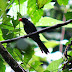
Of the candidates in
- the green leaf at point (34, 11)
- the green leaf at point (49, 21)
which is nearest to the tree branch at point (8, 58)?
the green leaf at point (34, 11)

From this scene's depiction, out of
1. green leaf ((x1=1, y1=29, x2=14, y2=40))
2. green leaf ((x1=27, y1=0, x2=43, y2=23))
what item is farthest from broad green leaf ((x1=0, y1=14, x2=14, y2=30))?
green leaf ((x1=27, y1=0, x2=43, y2=23))

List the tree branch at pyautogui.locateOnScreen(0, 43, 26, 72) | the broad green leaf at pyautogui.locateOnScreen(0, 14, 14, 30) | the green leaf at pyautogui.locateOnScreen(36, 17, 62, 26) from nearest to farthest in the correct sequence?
the tree branch at pyautogui.locateOnScreen(0, 43, 26, 72)
the broad green leaf at pyautogui.locateOnScreen(0, 14, 14, 30)
the green leaf at pyautogui.locateOnScreen(36, 17, 62, 26)

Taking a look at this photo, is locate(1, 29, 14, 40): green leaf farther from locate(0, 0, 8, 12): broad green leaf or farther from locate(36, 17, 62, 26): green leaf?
locate(36, 17, 62, 26): green leaf

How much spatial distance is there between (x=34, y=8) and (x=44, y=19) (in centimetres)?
37

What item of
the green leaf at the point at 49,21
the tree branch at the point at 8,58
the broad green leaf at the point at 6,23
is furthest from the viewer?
the green leaf at the point at 49,21

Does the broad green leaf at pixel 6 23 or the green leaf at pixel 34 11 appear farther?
the broad green leaf at pixel 6 23

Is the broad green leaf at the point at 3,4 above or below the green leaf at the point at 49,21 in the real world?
above

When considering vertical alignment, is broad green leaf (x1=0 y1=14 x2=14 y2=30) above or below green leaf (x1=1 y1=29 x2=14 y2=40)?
above

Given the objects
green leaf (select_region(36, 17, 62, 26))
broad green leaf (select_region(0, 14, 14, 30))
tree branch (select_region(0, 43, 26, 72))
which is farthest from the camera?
green leaf (select_region(36, 17, 62, 26))

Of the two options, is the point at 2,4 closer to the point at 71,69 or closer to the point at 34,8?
the point at 34,8

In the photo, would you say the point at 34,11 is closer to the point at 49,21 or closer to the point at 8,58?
the point at 8,58

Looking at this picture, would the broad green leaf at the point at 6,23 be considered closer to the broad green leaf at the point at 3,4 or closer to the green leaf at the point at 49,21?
the broad green leaf at the point at 3,4

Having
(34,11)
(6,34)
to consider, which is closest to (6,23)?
(6,34)

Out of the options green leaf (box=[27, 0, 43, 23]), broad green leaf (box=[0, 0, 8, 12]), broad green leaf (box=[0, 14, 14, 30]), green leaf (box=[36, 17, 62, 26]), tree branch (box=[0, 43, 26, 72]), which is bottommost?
tree branch (box=[0, 43, 26, 72])
